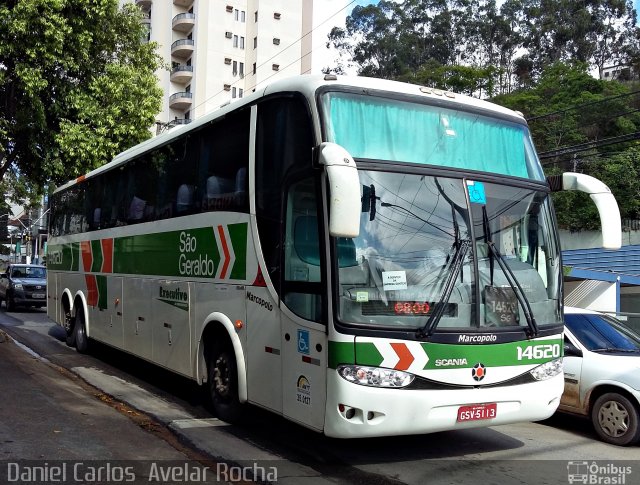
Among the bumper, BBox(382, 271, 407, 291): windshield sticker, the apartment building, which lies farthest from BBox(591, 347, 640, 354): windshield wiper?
the apartment building

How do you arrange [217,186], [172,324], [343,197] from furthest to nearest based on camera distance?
[172,324], [217,186], [343,197]

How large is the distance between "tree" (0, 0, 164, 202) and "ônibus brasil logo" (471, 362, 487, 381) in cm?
1005

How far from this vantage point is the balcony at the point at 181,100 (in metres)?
58.0

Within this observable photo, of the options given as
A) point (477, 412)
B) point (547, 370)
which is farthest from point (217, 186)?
point (547, 370)

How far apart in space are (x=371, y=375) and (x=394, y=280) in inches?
31.1

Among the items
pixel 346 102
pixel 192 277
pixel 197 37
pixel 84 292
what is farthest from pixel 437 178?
pixel 197 37

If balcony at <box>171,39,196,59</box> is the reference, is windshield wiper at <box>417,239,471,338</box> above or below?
below

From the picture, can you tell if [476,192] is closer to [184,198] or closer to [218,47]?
[184,198]

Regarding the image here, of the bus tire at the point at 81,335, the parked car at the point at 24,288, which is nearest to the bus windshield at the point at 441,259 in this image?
the bus tire at the point at 81,335

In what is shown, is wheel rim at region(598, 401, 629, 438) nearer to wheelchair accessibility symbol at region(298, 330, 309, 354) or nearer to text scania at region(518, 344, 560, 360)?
text scania at region(518, 344, 560, 360)

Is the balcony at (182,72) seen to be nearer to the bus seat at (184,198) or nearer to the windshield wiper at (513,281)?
the bus seat at (184,198)

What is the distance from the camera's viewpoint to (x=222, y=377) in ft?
23.2

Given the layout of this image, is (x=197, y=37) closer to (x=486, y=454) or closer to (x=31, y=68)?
(x=31, y=68)

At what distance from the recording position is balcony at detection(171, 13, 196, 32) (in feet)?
190
